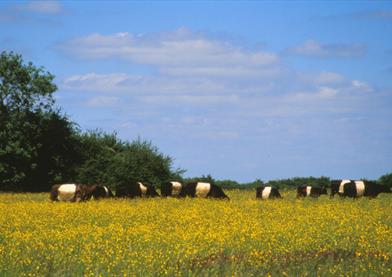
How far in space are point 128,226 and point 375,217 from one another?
28.1 ft

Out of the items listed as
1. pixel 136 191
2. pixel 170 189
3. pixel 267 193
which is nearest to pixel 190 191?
pixel 170 189

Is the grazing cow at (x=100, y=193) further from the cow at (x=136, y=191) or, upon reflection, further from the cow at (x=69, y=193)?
the cow at (x=136, y=191)

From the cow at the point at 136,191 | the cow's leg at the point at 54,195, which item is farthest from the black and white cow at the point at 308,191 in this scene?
the cow's leg at the point at 54,195

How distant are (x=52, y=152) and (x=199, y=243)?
35403 millimetres

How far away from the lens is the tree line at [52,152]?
45.8 metres

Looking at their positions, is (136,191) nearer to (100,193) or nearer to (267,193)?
(100,193)

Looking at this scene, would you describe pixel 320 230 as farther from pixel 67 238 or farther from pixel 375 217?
pixel 67 238

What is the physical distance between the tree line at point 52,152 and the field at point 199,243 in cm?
1935

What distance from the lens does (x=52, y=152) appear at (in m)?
50.7

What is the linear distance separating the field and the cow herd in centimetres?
980

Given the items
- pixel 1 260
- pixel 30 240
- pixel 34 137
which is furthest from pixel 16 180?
pixel 1 260

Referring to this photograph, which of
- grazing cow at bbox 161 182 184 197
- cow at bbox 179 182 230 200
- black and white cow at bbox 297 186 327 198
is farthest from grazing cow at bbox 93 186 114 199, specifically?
black and white cow at bbox 297 186 327 198

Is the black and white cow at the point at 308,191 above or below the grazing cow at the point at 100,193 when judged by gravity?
above

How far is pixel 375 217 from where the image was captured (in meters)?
23.7
